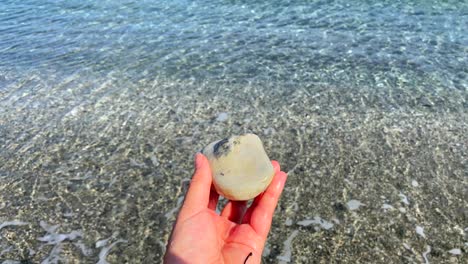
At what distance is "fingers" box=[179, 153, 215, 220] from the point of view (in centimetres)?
357

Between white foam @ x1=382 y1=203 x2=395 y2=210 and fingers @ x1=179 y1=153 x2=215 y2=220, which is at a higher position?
fingers @ x1=179 y1=153 x2=215 y2=220

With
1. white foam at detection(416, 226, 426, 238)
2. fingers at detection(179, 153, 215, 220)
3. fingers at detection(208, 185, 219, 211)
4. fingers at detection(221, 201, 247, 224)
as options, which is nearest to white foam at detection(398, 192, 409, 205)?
white foam at detection(416, 226, 426, 238)

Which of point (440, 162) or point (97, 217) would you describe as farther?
point (440, 162)

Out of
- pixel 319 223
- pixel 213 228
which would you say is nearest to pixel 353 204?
pixel 319 223

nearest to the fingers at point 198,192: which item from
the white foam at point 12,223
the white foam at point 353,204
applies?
the white foam at point 353,204

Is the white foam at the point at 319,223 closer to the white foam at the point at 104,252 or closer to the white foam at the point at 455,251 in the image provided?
the white foam at the point at 455,251

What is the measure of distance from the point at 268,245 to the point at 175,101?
4.25 metres

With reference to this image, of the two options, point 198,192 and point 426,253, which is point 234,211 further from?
point 426,253

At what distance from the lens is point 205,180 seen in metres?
3.69

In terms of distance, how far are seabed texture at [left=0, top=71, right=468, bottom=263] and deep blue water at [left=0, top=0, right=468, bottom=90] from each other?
84 centimetres

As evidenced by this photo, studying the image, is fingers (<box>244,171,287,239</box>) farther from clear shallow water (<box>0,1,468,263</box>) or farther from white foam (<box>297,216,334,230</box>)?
white foam (<box>297,216,334,230</box>)

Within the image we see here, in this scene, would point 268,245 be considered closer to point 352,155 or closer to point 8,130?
point 352,155

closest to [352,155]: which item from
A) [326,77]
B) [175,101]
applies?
[326,77]

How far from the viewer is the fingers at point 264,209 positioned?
12.8ft
